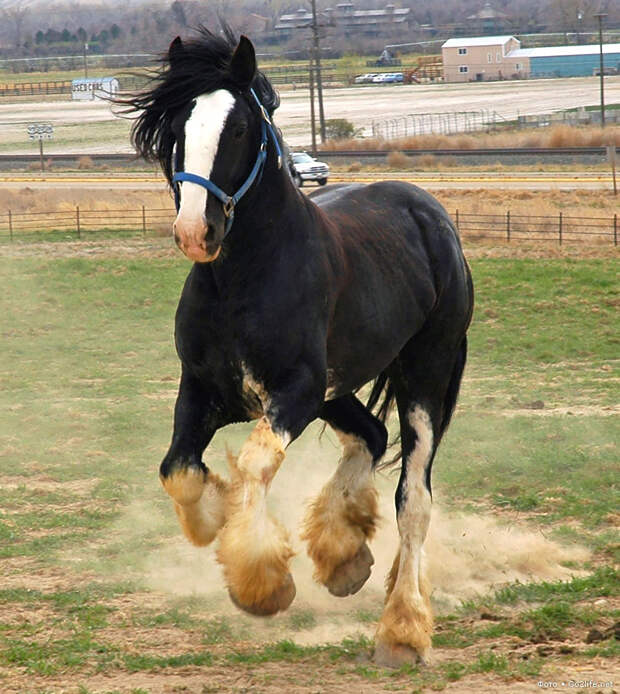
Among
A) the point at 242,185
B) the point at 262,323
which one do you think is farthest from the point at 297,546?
the point at 242,185

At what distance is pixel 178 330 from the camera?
522 centimetres

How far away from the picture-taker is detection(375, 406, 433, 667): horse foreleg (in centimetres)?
538

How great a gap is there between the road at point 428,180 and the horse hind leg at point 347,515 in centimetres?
2918

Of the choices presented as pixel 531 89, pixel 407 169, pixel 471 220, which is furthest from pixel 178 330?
pixel 531 89

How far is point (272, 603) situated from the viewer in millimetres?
4898

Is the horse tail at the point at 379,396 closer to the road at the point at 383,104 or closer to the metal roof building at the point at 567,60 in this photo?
the road at the point at 383,104

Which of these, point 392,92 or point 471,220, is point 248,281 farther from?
point 392,92

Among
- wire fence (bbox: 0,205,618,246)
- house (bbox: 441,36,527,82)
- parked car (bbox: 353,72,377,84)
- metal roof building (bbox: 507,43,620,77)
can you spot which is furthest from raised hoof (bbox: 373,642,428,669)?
house (bbox: 441,36,527,82)

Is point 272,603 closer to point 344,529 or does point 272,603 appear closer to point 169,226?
Answer: point 344,529

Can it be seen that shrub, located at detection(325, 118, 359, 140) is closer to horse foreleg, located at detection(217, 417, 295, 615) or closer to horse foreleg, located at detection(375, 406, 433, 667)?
horse foreleg, located at detection(375, 406, 433, 667)

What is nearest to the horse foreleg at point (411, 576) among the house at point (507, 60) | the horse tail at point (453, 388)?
the horse tail at point (453, 388)

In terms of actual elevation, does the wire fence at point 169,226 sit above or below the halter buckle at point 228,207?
below

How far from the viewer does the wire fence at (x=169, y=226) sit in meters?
24.7

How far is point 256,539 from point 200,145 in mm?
1709
